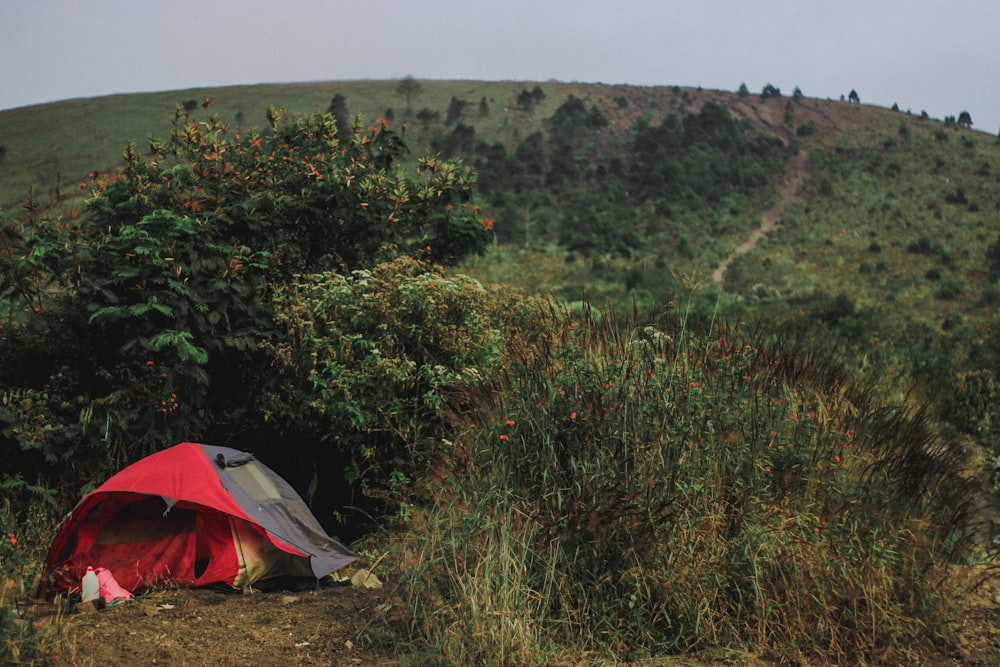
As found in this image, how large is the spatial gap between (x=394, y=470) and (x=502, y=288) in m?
2.46

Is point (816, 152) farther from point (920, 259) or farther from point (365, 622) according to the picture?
point (365, 622)

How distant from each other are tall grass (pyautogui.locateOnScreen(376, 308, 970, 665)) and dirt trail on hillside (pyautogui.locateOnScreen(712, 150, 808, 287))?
94.9 ft

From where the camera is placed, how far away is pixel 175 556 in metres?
5.84

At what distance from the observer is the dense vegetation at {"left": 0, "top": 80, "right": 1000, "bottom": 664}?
4.44 m

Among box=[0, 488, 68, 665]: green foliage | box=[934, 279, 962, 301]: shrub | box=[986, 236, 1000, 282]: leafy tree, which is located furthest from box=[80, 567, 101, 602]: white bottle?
box=[986, 236, 1000, 282]: leafy tree

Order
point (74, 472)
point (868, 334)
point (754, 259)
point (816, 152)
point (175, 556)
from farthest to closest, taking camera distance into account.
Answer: point (816, 152)
point (754, 259)
point (868, 334)
point (74, 472)
point (175, 556)

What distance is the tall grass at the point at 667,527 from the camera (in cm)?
430

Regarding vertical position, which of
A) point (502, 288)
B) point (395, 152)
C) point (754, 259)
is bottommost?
point (754, 259)

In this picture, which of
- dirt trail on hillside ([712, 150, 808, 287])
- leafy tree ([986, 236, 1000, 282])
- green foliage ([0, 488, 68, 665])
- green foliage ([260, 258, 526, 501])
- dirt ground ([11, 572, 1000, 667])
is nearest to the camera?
green foliage ([0, 488, 68, 665])

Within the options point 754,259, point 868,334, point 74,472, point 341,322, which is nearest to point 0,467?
point 74,472

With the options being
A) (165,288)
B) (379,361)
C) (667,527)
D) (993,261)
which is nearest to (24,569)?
(165,288)

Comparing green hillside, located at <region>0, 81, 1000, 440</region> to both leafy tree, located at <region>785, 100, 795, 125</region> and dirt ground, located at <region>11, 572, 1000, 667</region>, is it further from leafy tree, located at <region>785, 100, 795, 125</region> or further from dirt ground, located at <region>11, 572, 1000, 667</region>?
dirt ground, located at <region>11, 572, 1000, 667</region>

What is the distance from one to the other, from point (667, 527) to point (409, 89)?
2303 inches

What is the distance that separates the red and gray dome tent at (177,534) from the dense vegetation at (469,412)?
2.30ft
